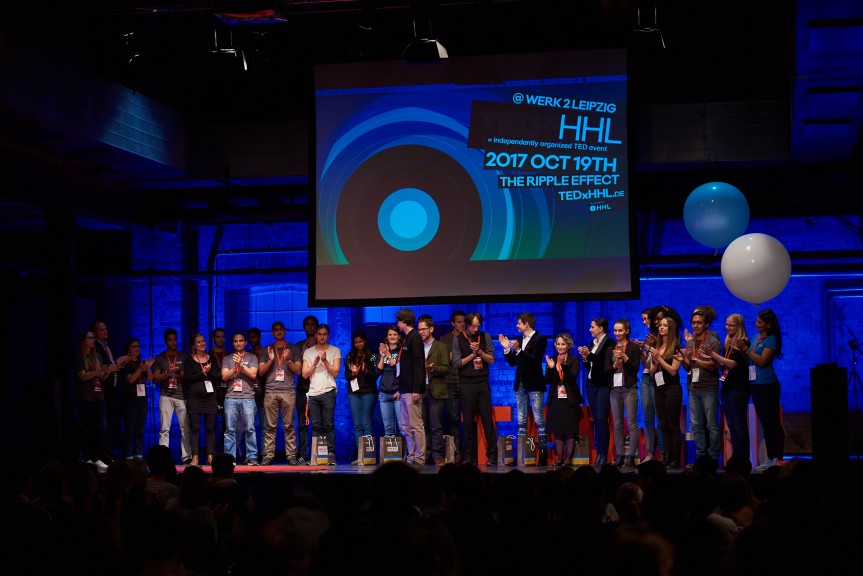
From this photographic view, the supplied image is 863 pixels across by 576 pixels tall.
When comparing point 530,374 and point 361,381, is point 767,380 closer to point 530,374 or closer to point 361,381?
point 530,374

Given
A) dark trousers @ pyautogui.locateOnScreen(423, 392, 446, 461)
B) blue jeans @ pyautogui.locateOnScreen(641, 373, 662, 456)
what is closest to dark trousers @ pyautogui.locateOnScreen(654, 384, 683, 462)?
blue jeans @ pyautogui.locateOnScreen(641, 373, 662, 456)

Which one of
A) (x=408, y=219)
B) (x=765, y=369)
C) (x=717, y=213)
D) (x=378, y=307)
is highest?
(x=408, y=219)

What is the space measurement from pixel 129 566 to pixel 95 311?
35.5 ft

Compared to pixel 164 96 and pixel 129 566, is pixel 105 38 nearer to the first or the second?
pixel 164 96

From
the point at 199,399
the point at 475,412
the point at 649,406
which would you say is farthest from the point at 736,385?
the point at 199,399

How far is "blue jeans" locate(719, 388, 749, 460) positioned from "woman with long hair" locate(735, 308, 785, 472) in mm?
130

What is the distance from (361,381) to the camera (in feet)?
34.4

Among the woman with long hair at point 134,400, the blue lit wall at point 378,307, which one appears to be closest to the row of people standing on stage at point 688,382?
the blue lit wall at point 378,307

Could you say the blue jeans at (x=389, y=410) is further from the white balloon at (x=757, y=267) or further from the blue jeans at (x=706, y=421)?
the white balloon at (x=757, y=267)

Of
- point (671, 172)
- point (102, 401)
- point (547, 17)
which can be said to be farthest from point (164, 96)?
point (671, 172)

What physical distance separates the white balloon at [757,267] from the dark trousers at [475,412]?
2698 millimetres

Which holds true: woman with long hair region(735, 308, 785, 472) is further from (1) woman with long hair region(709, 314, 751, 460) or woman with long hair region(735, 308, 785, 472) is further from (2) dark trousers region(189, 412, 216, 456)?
(2) dark trousers region(189, 412, 216, 456)

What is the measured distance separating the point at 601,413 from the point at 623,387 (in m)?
0.41

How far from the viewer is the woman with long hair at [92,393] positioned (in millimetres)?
10430
